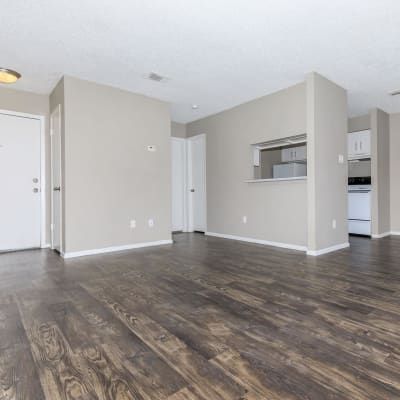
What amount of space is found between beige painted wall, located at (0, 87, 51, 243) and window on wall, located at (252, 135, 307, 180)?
3268 mm

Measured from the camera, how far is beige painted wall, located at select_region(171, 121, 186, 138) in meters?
6.01

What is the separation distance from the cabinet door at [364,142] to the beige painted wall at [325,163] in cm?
159

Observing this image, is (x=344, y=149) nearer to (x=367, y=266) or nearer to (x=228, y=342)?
(x=367, y=266)

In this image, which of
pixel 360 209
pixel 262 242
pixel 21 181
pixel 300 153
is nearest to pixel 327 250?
pixel 262 242

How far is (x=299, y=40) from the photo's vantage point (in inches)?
112

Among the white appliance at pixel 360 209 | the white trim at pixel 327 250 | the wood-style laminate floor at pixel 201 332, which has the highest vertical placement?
the white appliance at pixel 360 209

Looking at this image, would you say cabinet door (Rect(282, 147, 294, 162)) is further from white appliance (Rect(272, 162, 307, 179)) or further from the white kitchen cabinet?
white appliance (Rect(272, 162, 307, 179))

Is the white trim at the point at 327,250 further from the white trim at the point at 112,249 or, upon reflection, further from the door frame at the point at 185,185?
the door frame at the point at 185,185

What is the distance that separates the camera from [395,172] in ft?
18.2

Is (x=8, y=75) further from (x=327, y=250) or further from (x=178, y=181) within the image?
(x=327, y=250)

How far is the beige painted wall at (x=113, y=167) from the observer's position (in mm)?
3689

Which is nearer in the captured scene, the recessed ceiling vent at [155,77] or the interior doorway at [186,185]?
the recessed ceiling vent at [155,77]

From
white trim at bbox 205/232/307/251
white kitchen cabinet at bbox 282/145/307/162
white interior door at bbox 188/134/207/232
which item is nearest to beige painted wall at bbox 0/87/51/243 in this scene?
white interior door at bbox 188/134/207/232

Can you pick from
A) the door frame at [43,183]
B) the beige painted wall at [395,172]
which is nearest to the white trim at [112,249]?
the door frame at [43,183]
